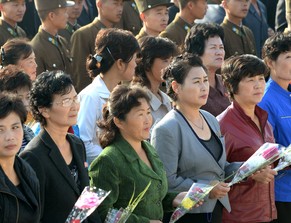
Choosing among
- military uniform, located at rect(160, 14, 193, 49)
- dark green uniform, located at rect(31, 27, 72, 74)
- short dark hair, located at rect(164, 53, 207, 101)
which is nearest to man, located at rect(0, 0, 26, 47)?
dark green uniform, located at rect(31, 27, 72, 74)

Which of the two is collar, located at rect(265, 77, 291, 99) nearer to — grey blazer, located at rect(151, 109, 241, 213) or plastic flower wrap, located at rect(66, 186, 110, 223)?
grey blazer, located at rect(151, 109, 241, 213)

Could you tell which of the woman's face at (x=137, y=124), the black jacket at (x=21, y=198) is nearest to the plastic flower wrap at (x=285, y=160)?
the woman's face at (x=137, y=124)

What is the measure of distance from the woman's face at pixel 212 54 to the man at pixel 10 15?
3.10m

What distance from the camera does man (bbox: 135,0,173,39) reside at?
9305 mm

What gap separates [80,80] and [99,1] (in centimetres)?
97

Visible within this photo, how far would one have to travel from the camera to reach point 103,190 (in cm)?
514

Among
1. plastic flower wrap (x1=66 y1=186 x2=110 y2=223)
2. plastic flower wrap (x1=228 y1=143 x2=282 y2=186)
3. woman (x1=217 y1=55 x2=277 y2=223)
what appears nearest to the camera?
plastic flower wrap (x1=66 y1=186 x2=110 y2=223)

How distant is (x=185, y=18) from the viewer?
376 inches

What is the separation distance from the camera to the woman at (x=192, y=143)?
5.88 meters

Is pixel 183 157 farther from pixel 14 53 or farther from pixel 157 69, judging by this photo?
pixel 14 53

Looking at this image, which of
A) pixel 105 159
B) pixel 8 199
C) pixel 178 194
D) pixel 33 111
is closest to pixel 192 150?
pixel 178 194

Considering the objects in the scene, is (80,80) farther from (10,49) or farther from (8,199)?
(8,199)

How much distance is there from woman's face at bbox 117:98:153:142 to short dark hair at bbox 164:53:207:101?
574mm

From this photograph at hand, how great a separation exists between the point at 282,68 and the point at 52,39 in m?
3.11
